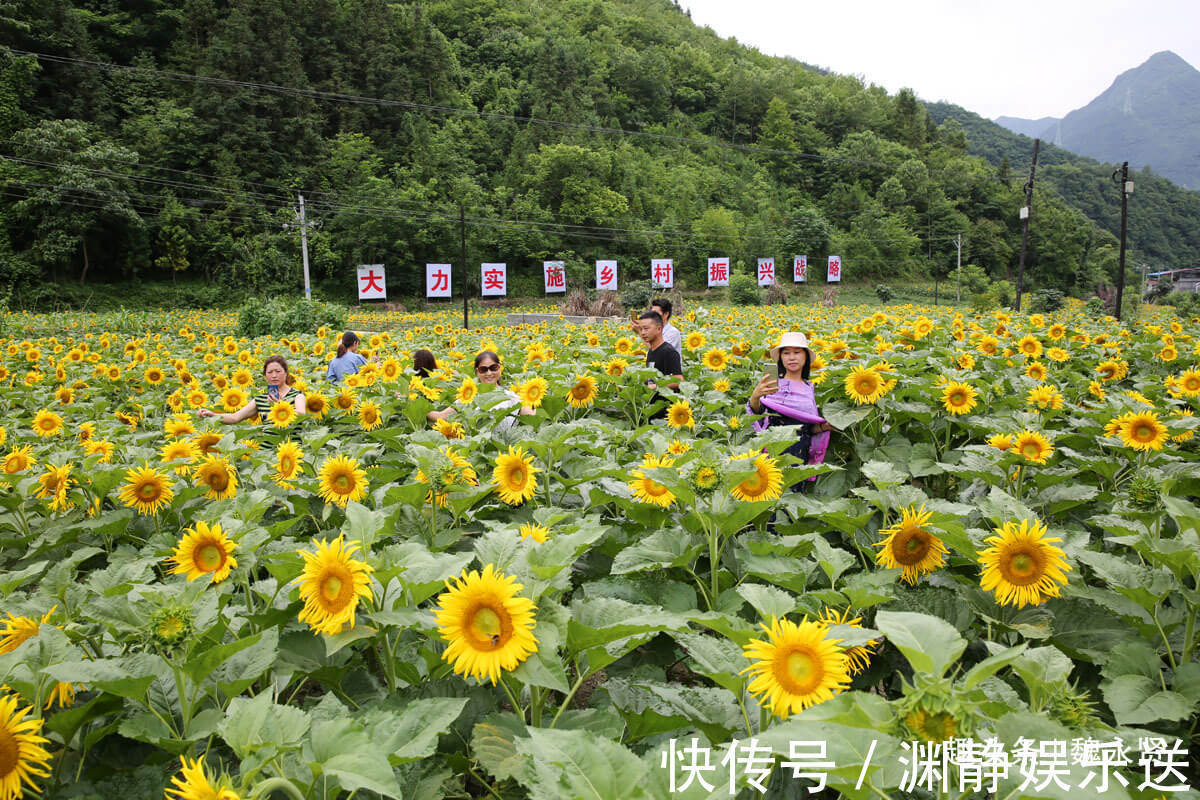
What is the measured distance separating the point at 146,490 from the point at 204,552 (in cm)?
110

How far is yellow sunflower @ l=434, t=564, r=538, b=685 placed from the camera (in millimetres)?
1100

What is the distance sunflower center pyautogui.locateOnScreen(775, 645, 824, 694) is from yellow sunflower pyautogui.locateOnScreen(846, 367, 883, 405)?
257 cm

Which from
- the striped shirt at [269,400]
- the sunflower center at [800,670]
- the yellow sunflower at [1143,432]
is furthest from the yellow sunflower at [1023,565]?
the striped shirt at [269,400]

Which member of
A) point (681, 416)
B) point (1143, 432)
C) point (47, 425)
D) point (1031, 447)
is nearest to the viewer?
point (1031, 447)

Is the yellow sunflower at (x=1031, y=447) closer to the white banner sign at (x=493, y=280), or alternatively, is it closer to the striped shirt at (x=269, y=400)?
the striped shirt at (x=269, y=400)

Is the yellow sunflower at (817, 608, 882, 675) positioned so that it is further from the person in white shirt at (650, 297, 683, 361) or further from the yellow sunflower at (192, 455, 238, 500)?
the person in white shirt at (650, 297, 683, 361)

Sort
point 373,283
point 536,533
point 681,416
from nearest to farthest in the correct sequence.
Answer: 1. point 536,533
2. point 681,416
3. point 373,283

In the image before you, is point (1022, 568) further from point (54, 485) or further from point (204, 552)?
point (54, 485)

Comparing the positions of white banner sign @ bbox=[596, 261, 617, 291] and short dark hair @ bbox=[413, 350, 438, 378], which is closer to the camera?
short dark hair @ bbox=[413, 350, 438, 378]

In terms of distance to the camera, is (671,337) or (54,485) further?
(671,337)

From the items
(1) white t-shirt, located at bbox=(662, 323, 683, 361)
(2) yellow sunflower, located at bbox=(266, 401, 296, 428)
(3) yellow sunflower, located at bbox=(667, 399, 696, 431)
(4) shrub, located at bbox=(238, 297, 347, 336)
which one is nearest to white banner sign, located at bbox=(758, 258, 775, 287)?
(4) shrub, located at bbox=(238, 297, 347, 336)

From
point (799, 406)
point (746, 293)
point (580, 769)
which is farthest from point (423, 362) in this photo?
point (746, 293)

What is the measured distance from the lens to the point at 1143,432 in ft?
8.84

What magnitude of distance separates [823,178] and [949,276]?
19945mm
